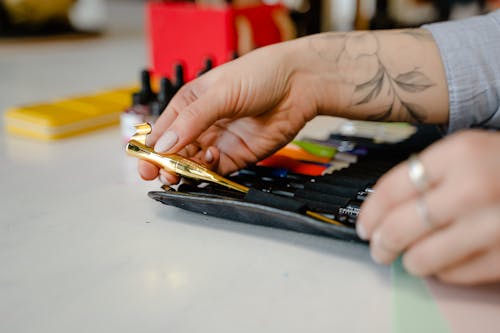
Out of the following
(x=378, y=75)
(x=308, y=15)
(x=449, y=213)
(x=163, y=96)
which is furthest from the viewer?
(x=308, y=15)

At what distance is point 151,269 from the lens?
481 millimetres

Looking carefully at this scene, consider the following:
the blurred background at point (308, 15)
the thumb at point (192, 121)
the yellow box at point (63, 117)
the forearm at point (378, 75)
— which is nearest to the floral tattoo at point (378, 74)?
the forearm at point (378, 75)

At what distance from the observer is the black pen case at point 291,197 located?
50 cm

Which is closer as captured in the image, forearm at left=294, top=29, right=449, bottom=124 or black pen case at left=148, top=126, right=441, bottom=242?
black pen case at left=148, top=126, right=441, bottom=242

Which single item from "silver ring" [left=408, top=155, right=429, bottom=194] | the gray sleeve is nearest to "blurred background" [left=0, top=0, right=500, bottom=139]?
the gray sleeve

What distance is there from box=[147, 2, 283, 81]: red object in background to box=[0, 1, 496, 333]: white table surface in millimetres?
508

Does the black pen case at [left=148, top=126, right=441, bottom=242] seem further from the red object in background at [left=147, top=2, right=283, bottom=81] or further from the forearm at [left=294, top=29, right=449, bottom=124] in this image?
the red object in background at [left=147, top=2, right=283, bottom=81]

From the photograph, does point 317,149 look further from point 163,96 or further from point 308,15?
point 308,15

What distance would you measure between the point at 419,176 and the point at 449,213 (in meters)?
0.03

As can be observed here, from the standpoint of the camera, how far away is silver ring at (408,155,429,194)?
39 centimetres

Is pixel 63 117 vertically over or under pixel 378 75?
under

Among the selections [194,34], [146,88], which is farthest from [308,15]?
[146,88]

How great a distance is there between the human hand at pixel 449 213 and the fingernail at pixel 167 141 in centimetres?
23

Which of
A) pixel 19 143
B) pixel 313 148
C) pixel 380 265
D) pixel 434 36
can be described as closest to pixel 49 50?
pixel 19 143
